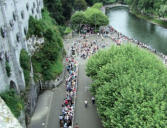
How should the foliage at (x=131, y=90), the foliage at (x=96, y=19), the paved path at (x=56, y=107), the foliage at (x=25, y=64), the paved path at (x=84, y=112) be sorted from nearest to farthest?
the foliage at (x=131, y=90) < the paved path at (x=84, y=112) < the paved path at (x=56, y=107) < the foliage at (x=25, y=64) < the foliage at (x=96, y=19)

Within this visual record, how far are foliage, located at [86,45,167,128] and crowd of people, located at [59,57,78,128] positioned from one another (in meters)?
4.27

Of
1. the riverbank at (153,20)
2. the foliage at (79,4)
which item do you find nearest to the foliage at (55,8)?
the foliage at (79,4)

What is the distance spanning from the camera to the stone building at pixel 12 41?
21.6 meters

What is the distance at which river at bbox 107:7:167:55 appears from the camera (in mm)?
56263

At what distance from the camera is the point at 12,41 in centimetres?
2364

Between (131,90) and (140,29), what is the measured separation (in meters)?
53.7

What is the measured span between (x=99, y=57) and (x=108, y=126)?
12.0m

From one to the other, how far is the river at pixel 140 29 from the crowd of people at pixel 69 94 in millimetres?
26135

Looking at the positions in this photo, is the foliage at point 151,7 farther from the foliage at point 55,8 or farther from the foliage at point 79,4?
the foliage at point 55,8

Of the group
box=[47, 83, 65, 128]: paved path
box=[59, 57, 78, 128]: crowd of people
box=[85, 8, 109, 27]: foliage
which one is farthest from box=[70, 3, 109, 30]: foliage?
box=[47, 83, 65, 128]: paved path

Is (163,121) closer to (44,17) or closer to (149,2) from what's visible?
(44,17)

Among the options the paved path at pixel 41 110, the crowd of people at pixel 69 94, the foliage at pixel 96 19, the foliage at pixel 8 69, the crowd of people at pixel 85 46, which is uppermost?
the foliage at pixel 96 19

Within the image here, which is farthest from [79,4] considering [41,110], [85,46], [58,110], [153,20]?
[58,110]

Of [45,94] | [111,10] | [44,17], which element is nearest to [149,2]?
[111,10]
